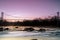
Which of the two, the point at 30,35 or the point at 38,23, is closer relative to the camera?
the point at 38,23

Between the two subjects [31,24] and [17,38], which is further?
[17,38]

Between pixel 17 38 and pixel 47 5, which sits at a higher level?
pixel 47 5

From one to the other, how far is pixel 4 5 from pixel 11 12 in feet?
0.71

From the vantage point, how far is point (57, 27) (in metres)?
2.16

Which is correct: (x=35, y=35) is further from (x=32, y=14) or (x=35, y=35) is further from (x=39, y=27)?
(x=32, y=14)

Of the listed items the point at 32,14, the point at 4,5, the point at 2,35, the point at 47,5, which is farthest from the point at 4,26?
the point at 47,5

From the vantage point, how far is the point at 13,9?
2.17 m

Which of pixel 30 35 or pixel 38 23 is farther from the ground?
pixel 38 23

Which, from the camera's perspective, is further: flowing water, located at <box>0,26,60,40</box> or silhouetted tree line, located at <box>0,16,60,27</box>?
flowing water, located at <box>0,26,60,40</box>

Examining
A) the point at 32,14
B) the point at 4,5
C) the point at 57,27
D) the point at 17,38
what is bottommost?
the point at 17,38

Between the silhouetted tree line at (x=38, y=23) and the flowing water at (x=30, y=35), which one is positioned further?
the flowing water at (x=30, y=35)

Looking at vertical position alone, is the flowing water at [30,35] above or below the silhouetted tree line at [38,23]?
below

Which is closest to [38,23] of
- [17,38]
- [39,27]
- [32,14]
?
[39,27]

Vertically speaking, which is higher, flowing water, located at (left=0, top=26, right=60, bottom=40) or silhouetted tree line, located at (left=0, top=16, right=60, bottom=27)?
silhouetted tree line, located at (left=0, top=16, right=60, bottom=27)
